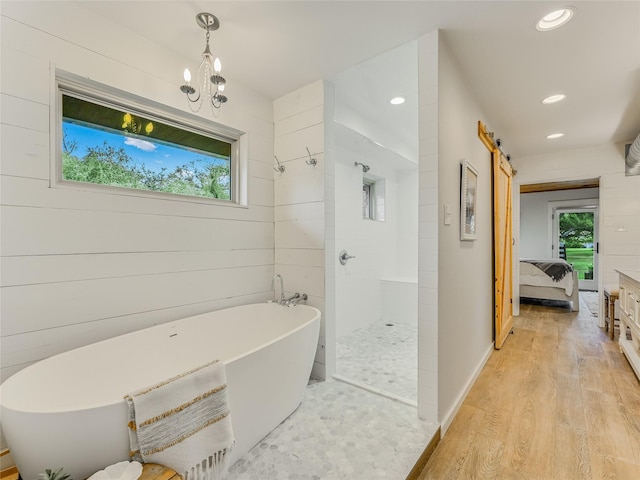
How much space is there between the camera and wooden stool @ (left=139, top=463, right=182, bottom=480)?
1051 millimetres

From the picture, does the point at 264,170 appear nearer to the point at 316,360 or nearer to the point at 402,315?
the point at 316,360

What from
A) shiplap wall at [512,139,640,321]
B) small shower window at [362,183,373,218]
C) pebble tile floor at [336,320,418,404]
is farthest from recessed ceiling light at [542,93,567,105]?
pebble tile floor at [336,320,418,404]

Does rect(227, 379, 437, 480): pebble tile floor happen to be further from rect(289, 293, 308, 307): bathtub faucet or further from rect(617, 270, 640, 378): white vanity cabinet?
rect(617, 270, 640, 378): white vanity cabinet

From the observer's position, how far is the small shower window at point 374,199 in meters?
4.38

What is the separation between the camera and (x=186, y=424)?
121 cm

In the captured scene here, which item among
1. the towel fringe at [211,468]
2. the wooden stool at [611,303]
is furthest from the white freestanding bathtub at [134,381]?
the wooden stool at [611,303]

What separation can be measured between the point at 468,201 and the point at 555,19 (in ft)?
3.82

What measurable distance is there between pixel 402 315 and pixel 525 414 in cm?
202

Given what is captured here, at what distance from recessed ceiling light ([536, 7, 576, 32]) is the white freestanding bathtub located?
2283mm

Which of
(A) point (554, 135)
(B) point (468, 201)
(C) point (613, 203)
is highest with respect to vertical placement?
(A) point (554, 135)

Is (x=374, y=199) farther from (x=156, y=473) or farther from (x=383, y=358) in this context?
(x=156, y=473)

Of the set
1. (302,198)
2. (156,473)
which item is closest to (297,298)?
(302,198)

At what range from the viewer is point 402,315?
13.2 ft

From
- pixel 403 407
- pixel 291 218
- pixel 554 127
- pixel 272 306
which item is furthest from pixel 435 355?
pixel 554 127
